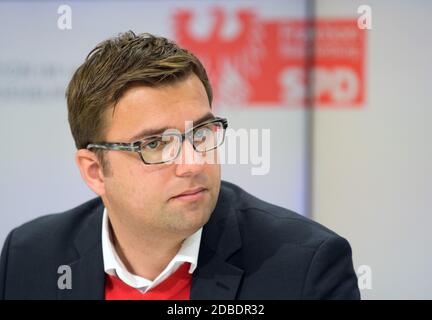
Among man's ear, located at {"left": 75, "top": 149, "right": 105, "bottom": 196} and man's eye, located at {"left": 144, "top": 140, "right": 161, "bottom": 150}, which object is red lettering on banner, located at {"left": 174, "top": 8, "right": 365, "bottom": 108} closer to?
man's ear, located at {"left": 75, "top": 149, "right": 105, "bottom": 196}

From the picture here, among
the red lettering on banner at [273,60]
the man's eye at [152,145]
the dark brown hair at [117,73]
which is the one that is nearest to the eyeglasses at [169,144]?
the man's eye at [152,145]

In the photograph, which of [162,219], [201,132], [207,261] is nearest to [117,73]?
[201,132]

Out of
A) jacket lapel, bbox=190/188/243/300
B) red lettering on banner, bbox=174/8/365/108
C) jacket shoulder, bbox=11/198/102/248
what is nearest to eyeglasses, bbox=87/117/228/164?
jacket lapel, bbox=190/188/243/300

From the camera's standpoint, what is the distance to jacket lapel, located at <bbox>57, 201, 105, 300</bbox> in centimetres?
139

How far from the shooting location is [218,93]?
270 centimetres

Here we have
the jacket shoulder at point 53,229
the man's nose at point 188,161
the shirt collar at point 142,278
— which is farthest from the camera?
the jacket shoulder at point 53,229

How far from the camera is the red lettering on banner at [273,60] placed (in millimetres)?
2684

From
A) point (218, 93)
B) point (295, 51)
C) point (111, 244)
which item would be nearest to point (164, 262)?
point (111, 244)

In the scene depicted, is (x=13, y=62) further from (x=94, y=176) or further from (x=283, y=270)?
(x=283, y=270)

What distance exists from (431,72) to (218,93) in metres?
0.94

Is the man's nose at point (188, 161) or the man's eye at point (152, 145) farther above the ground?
the man's eye at point (152, 145)

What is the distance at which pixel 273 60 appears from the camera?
273cm

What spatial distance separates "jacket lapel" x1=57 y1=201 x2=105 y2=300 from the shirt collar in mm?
23

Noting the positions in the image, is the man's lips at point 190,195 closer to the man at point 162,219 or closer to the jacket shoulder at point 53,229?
the man at point 162,219
